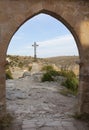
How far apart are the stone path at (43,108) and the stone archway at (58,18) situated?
0.66m

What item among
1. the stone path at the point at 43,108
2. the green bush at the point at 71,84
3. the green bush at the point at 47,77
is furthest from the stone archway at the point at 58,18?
the green bush at the point at 47,77

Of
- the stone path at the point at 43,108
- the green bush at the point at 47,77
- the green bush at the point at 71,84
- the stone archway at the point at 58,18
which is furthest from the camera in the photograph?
the green bush at the point at 47,77

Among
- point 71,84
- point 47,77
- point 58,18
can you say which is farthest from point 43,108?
point 47,77

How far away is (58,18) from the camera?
7.50m

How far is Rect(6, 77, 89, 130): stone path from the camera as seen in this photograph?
24.0 feet

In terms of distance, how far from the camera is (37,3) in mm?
7203

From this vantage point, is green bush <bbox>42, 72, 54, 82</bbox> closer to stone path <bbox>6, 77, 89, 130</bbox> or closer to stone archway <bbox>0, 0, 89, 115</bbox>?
stone path <bbox>6, 77, 89, 130</bbox>

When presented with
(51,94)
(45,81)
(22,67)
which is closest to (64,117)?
(51,94)

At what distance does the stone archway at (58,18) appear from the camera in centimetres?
713

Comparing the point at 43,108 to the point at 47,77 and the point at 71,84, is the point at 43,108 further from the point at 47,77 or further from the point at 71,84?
the point at 47,77

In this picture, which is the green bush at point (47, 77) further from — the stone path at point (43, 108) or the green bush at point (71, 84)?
the stone path at point (43, 108)

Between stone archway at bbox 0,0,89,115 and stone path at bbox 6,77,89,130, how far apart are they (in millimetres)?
660

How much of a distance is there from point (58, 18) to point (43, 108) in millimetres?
3015

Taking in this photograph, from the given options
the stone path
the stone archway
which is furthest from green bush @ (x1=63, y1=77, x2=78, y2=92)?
the stone archway
